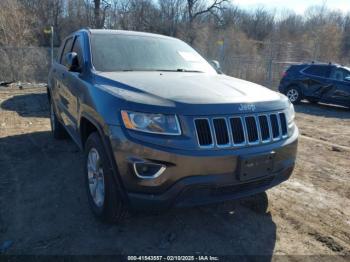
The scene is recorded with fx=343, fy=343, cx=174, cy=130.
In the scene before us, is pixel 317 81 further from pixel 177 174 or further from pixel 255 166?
pixel 177 174

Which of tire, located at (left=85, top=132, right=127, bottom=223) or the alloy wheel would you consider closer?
tire, located at (left=85, top=132, right=127, bottom=223)

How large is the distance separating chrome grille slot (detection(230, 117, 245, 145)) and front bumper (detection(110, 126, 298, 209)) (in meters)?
0.08

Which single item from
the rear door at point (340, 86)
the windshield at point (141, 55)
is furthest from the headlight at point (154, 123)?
the rear door at point (340, 86)

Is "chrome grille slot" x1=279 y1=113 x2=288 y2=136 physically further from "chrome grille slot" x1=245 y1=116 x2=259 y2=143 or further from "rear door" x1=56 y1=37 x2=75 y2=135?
"rear door" x1=56 y1=37 x2=75 y2=135

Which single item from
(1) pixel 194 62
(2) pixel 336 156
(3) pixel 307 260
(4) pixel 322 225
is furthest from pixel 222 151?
(2) pixel 336 156

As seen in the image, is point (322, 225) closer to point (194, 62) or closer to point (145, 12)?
point (194, 62)

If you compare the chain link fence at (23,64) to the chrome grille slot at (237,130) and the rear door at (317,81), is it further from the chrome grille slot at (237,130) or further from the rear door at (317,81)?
the chrome grille slot at (237,130)

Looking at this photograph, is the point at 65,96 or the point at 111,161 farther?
the point at 65,96

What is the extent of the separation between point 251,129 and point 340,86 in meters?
10.5

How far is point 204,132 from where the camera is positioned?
8.82 feet

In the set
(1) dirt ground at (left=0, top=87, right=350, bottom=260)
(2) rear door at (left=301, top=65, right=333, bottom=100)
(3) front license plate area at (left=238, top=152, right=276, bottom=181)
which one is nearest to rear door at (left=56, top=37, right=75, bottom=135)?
(1) dirt ground at (left=0, top=87, right=350, bottom=260)

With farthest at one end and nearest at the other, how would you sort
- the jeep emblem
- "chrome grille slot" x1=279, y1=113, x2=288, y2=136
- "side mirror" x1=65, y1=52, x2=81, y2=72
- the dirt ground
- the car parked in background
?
the car parked in background → "side mirror" x1=65, y1=52, x2=81, y2=72 → "chrome grille slot" x1=279, y1=113, x2=288, y2=136 → the dirt ground → the jeep emblem

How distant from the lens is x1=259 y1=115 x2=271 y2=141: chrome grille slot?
9.78 ft

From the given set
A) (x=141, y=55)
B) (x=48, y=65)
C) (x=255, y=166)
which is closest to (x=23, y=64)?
(x=48, y=65)
